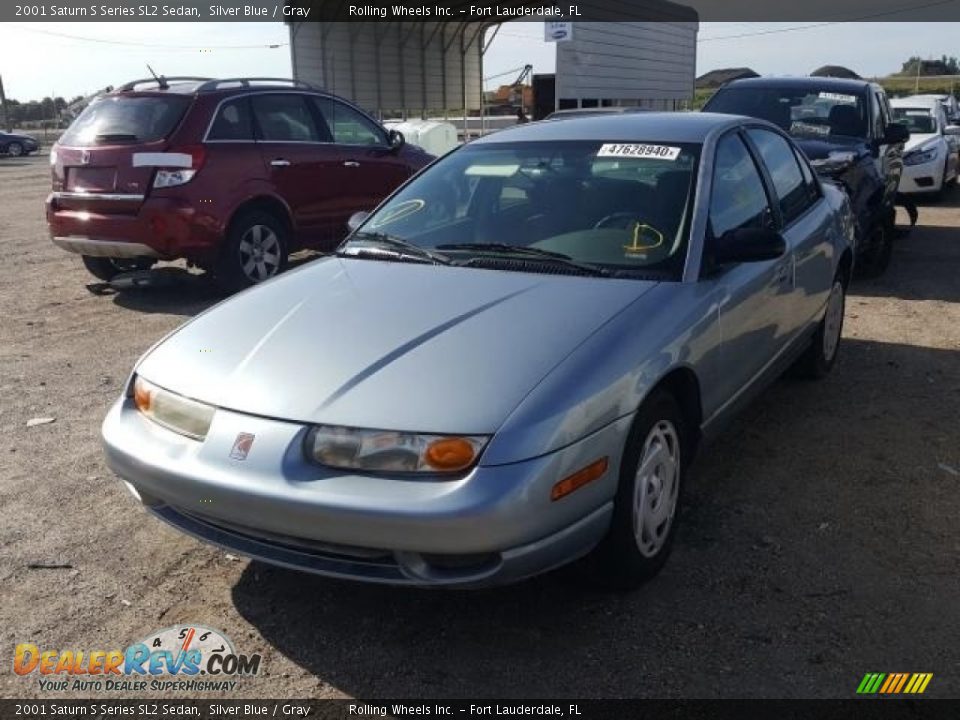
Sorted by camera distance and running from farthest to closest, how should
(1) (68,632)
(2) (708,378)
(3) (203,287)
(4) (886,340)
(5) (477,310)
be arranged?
(3) (203,287) < (4) (886,340) < (2) (708,378) < (5) (477,310) < (1) (68,632)

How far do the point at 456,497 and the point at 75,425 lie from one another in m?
3.14

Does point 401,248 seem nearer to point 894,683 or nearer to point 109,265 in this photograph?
point 894,683

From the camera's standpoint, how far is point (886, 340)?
21.3ft

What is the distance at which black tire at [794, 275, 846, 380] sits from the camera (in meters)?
5.39

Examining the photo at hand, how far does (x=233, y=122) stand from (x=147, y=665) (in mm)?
5899

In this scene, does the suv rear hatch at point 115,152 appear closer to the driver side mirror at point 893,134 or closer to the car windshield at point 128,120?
the car windshield at point 128,120

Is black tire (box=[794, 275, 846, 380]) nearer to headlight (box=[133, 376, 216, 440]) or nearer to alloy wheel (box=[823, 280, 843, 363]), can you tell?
alloy wheel (box=[823, 280, 843, 363])

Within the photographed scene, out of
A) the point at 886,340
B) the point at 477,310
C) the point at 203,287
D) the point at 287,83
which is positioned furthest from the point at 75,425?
the point at 886,340

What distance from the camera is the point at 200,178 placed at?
24.5 ft

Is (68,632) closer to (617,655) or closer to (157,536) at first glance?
(157,536)

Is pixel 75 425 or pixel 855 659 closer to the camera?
pixel 855 659

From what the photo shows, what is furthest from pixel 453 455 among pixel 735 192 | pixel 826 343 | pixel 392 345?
pixel 826 343

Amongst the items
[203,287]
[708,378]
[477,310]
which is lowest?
[203,287]

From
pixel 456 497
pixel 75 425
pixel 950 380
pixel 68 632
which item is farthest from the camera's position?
pixel 950 380
